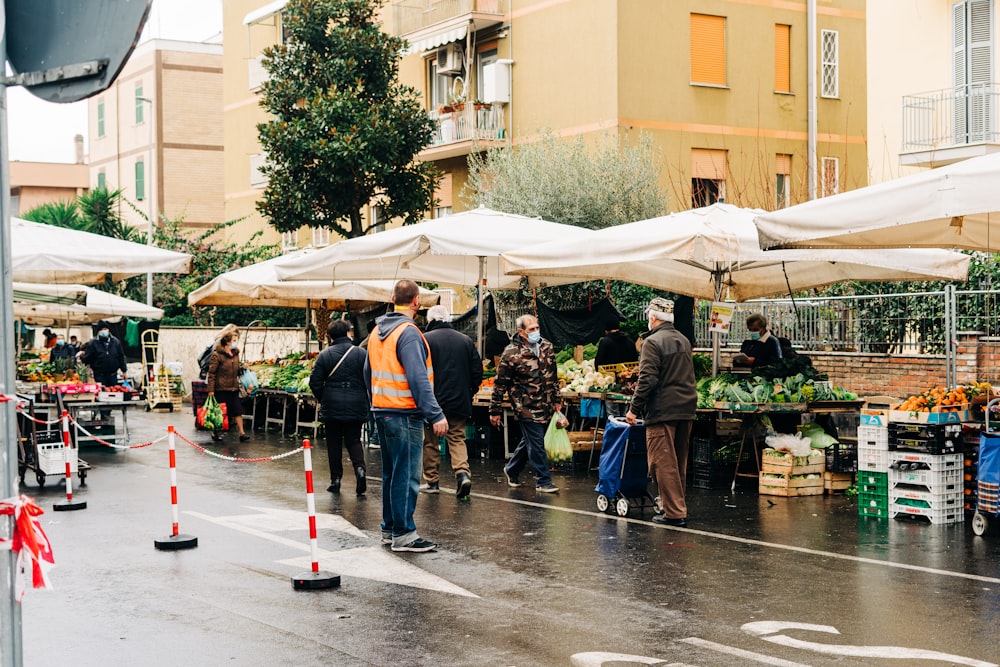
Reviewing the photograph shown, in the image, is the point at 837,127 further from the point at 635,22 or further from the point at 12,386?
the point at 12,386

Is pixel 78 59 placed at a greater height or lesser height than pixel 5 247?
greater

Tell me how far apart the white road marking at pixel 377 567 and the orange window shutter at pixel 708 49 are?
22.2m

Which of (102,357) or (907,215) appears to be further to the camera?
(102,357)

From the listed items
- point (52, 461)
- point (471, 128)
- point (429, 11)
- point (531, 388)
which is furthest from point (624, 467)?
point (429, 11)

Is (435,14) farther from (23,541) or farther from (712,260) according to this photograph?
(23,541)

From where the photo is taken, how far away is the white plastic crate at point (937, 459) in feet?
34.8

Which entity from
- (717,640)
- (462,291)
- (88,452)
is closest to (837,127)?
(462,291)

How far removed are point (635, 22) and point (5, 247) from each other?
1054 inches

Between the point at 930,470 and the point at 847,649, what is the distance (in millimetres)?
4568

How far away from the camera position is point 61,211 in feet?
152

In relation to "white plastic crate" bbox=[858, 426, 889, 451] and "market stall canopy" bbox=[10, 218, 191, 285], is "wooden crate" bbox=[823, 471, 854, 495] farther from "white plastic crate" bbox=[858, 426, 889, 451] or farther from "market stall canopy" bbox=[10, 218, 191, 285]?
"market stall canopy" bbox=[10, 218, 191, 285]

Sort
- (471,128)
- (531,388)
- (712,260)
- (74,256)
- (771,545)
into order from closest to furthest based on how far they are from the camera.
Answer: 1. (771,545)
2. (712,260)
3. (531,388)
4. (74,256)
5. (471,128)

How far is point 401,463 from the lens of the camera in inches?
368

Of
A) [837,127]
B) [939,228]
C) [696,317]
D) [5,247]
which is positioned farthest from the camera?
[837,127]
